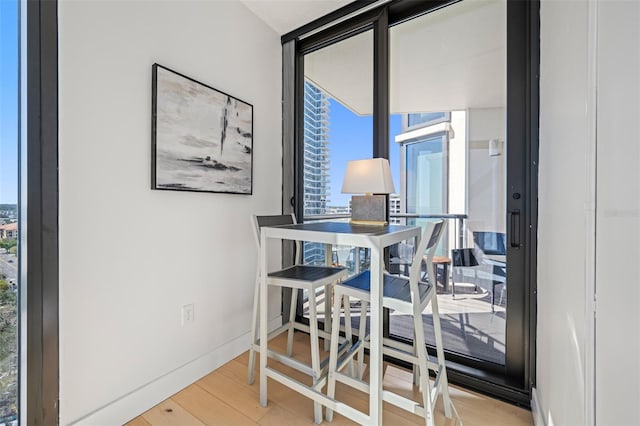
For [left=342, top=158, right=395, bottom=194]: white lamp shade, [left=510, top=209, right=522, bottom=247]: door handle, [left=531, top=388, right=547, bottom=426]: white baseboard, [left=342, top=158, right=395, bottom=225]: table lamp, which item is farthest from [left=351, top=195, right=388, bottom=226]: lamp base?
[left=531, top=388, right=547, bottom=426]: white baseboard

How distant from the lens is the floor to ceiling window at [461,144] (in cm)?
156

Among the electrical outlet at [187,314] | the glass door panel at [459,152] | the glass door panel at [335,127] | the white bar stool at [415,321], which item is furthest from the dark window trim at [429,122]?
the electrical outlet at [187,314]

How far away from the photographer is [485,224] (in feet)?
5.69

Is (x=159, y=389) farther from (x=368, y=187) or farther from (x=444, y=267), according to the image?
(x=444, y=267)

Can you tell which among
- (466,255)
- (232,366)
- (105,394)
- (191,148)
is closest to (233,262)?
(232,366)

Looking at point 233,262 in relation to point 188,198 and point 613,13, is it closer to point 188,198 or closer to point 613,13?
point 188,198

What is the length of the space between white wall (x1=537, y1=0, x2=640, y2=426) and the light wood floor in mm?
387

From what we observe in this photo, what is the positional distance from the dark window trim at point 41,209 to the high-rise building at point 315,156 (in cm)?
163

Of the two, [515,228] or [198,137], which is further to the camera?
[198,137]

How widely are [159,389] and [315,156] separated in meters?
1.89

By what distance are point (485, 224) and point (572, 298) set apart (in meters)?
0.87

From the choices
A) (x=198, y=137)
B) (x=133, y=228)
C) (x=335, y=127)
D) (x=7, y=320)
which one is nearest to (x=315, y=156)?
(x=335, y=127)

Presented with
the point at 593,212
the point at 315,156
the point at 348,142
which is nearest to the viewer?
the point at 593,212

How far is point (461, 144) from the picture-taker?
1803mm
